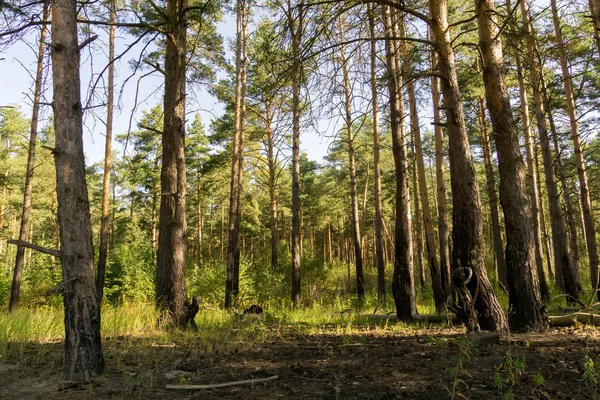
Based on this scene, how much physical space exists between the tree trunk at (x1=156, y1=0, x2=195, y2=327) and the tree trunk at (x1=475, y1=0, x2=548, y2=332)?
5.31 metres

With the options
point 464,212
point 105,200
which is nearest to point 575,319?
point 464,212

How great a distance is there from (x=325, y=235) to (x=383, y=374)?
35183 millimetres

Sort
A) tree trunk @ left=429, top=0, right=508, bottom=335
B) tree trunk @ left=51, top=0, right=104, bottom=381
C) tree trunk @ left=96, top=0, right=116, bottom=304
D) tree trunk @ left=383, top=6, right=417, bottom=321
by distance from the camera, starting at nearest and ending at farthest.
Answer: tree trunk @ left=51, top=0, right=104, bottom=381 < tree trunk @ left=429, top=0, right=508, bottom=335 < tree trunk @ left=383, top=6, right=417, bottom=321 < tree trunk @ left=96, top=0, right=116, bottom=304

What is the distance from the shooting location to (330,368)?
397 centimetres

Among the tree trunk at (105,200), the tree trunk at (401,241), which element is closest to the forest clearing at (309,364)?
the tree trunk at (401,241)

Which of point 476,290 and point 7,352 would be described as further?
point 476,290

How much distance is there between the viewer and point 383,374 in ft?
11.9

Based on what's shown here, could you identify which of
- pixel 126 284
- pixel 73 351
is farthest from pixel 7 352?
pixel 126 284

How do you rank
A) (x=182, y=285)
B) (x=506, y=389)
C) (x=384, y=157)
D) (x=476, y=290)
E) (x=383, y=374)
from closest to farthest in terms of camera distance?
(x=506, y=389) → (x=383, y=374) → (x=476, y=290) → (x=182, y=285) → (x=384, y=157)

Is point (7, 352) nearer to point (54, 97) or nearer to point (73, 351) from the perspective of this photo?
point (73, 351)

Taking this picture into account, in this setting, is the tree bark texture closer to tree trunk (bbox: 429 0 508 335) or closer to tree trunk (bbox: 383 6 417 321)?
tree trunk (bbox: 383 6 417 321)

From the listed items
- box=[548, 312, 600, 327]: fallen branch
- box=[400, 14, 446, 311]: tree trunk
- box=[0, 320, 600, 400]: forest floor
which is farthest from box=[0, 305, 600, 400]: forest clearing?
box=[400, 14, 446, 311]: tree trunk

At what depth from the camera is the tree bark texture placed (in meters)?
6.55

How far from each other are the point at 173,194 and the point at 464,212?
Answer: 16.2 feet
